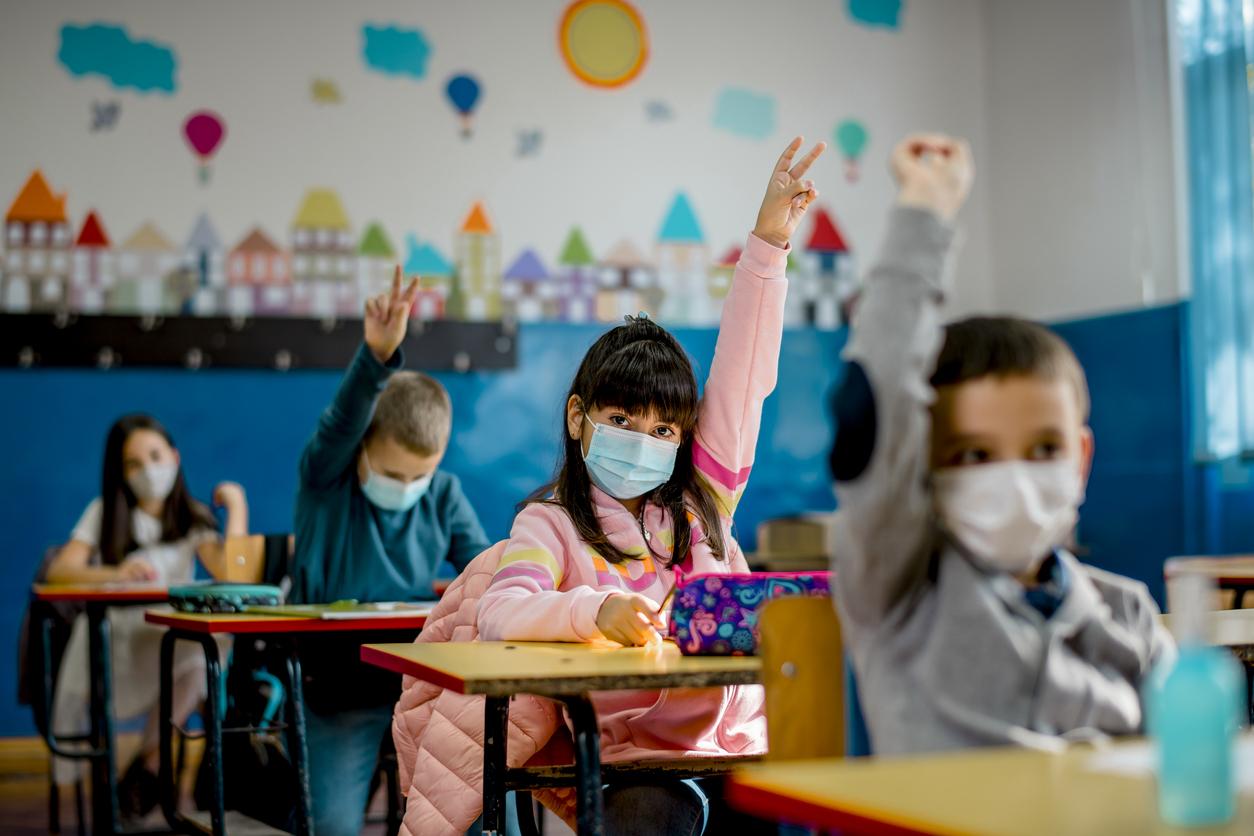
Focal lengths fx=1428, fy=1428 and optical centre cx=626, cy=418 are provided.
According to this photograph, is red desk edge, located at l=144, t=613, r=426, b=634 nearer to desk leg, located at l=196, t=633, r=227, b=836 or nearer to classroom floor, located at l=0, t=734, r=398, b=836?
desk leg, located at l=196, t=633, r=227, b=836

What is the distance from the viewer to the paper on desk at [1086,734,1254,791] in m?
0.86

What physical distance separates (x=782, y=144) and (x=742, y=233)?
17.3 inches

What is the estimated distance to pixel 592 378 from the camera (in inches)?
83.1

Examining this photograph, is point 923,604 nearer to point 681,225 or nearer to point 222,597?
point 222,597

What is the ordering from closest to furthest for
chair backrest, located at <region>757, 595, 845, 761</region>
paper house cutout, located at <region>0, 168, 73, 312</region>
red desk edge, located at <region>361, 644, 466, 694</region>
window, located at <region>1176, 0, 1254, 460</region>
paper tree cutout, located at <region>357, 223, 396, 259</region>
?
chair backrest, located at <region>757, 595, 845, 761</region>, red desk edge, located at <region>361, 644, 466, 694</region>, window, located at <region>1176, 0, 1254, 460</region>, paper house cutout, located at <region>0, 168, 73, 312</region>, paper tree cutout, located at <region>357, 223, 396, 259</region>

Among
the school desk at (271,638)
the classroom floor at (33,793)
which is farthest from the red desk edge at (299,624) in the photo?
the classroom floor at (33,793)

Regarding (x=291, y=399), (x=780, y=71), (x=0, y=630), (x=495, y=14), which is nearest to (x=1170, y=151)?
(x=780, y=71)

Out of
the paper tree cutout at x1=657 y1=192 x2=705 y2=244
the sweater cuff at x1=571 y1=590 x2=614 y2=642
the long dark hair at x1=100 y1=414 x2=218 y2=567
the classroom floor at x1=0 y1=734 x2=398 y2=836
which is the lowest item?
the classroom floor at x1=0 y1=734 x2=398 y2=836

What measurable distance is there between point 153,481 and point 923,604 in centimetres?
365

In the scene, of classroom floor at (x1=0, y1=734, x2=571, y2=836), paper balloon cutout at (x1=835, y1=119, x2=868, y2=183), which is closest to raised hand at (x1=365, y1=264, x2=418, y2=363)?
classroom floor at (x1=0, y1=734, x2=571, y2=836)

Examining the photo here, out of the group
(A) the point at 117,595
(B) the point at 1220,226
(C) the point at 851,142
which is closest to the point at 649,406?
(A) the point at 117,595

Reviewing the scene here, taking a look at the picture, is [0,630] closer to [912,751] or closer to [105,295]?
[105,295]

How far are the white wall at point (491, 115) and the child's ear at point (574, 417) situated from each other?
11.8 feet

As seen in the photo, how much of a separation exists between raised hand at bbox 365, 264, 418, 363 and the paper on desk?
198 centimetres
